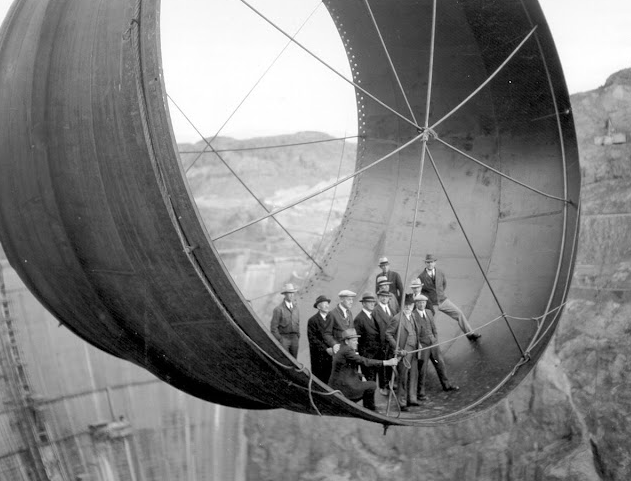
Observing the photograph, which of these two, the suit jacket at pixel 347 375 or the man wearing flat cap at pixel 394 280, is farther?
the man wearing flat cap at pixel 394 280

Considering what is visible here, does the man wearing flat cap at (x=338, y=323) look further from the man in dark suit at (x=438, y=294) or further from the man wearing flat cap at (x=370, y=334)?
the man in dark suit at (x=438, y=294)

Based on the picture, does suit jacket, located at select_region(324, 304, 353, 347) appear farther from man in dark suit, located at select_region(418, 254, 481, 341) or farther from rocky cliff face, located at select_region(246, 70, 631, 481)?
rocky cliff face, located at select_region(246, 70, 631, 481)

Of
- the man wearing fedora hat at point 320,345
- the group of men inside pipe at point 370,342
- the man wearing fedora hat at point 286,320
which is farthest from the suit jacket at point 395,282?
the man wearing fedora hat at point 320,345

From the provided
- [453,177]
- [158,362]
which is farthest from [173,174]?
[453,177]

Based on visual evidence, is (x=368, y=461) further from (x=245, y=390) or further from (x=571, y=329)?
(x=245, y=390)

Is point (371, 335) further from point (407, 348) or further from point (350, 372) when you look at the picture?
point (350, 372)

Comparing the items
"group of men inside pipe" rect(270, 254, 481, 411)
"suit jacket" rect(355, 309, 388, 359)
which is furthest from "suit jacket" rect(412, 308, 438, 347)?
"suit jacket" rect(355, 309, 388, 359)

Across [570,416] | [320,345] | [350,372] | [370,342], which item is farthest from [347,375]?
[570,416]
